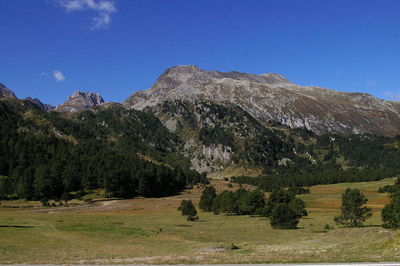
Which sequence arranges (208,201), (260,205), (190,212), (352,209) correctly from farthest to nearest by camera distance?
(208,201)
(260,205)
(190,212)
(352,209)

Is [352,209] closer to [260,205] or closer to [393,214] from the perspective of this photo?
[393,214]

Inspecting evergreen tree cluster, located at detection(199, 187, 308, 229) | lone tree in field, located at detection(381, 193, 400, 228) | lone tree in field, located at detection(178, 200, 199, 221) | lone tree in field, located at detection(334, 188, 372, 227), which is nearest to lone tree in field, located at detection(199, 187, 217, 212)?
evergreen tree cluster, located at detection(199, 187, 308, 229)

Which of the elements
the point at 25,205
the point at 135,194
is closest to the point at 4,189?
the point at 25,205

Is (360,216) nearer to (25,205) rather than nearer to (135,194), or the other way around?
(25,205)

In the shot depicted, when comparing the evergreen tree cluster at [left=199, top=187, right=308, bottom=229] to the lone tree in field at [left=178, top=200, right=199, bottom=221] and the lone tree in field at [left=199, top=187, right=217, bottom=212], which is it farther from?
the lone tree in field at [left=178, top=200, right=199, bottom=221]

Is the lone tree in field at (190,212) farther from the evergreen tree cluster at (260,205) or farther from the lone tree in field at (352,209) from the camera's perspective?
the lone tree in field at (352,209)

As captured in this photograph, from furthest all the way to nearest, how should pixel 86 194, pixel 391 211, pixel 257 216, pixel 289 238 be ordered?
1. pixel 86 194
2. pixel 257 216
3. pixel 391 211
4. pixel 289 238

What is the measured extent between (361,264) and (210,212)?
97.6m

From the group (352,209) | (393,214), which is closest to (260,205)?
(352,209)

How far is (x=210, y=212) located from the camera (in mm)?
118062

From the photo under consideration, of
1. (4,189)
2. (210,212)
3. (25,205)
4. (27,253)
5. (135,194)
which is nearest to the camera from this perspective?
(27,253)

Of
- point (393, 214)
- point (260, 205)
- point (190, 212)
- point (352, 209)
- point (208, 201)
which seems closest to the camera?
point (393, 214)

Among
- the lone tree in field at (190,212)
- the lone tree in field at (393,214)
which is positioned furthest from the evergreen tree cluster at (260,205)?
the lone tree in field at (393,214)

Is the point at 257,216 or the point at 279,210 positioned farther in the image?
the point at 257,216
